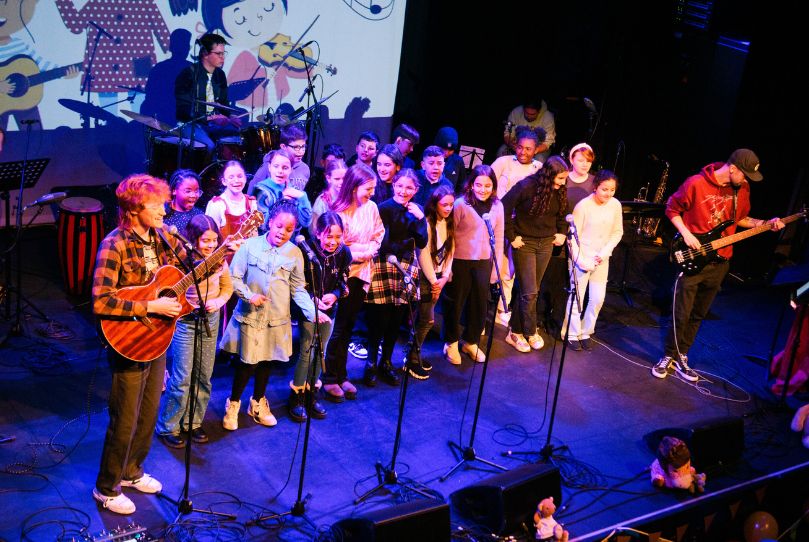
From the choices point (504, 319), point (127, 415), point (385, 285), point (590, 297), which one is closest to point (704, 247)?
point (590, 297)

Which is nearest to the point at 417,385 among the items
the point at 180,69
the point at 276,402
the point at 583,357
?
the point at 276,402

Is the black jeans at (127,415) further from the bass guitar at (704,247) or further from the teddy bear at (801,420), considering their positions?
the teddy bear at (801,420)

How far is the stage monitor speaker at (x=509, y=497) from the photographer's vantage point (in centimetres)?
522

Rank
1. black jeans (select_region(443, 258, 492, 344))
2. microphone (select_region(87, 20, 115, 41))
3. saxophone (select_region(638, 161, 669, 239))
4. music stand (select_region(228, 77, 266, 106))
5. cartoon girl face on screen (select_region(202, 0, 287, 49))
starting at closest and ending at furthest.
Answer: black jeans (select_region(443, 258, 492, 344)) → microphone (select_region(87, 20, 115, 41)) → cartoon girl face on screen (select_region(202, 0, 287, 49)) → music stand (select_region(228, 77, 266, 106)) → saxophone (select_region(638, 161, 669, 239))

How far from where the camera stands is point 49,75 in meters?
8.37

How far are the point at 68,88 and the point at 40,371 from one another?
11.2 feet

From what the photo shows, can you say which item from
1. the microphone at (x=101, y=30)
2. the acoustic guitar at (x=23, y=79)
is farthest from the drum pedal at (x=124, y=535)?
the microphone at (x=101, y=30)

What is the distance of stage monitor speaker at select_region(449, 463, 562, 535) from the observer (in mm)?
5219

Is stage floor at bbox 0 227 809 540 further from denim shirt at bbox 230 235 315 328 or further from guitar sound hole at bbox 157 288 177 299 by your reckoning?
guitar sound hole at bbox 157 288 177 299

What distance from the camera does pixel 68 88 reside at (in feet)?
28.0

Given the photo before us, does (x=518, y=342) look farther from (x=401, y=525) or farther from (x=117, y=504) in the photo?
(x=117, y=504)

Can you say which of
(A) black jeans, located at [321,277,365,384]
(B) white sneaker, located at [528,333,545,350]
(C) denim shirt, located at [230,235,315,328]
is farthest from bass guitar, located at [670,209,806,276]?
(C) denim shirt, located at [230,235,315,328]

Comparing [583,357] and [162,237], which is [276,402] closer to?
[162,237]

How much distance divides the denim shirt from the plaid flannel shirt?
1.08 m
